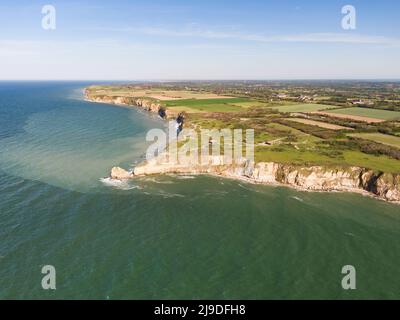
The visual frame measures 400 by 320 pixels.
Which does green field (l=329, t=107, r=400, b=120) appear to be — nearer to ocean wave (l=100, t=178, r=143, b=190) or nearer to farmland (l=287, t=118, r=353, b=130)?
farmland (l=287, t=118, r=353, b=130)

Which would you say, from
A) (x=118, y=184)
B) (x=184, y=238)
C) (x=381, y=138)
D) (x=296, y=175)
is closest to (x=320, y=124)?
(x=381, y=138)

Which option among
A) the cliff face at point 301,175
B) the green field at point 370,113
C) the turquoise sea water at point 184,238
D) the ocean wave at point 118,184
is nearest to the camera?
the turquoise sea water at point 184,238

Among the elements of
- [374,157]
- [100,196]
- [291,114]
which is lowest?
[100,196]

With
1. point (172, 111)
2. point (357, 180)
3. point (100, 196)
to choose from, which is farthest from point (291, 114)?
point (100, 196)

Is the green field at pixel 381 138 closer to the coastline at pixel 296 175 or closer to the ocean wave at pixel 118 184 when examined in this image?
the coastline at pixel 296 175

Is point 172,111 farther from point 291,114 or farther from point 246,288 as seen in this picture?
point 246,288

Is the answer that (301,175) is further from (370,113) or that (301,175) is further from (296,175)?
(370,113)

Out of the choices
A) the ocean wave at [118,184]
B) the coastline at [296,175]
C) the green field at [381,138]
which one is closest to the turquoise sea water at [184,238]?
the ocean wave at [118,184]
